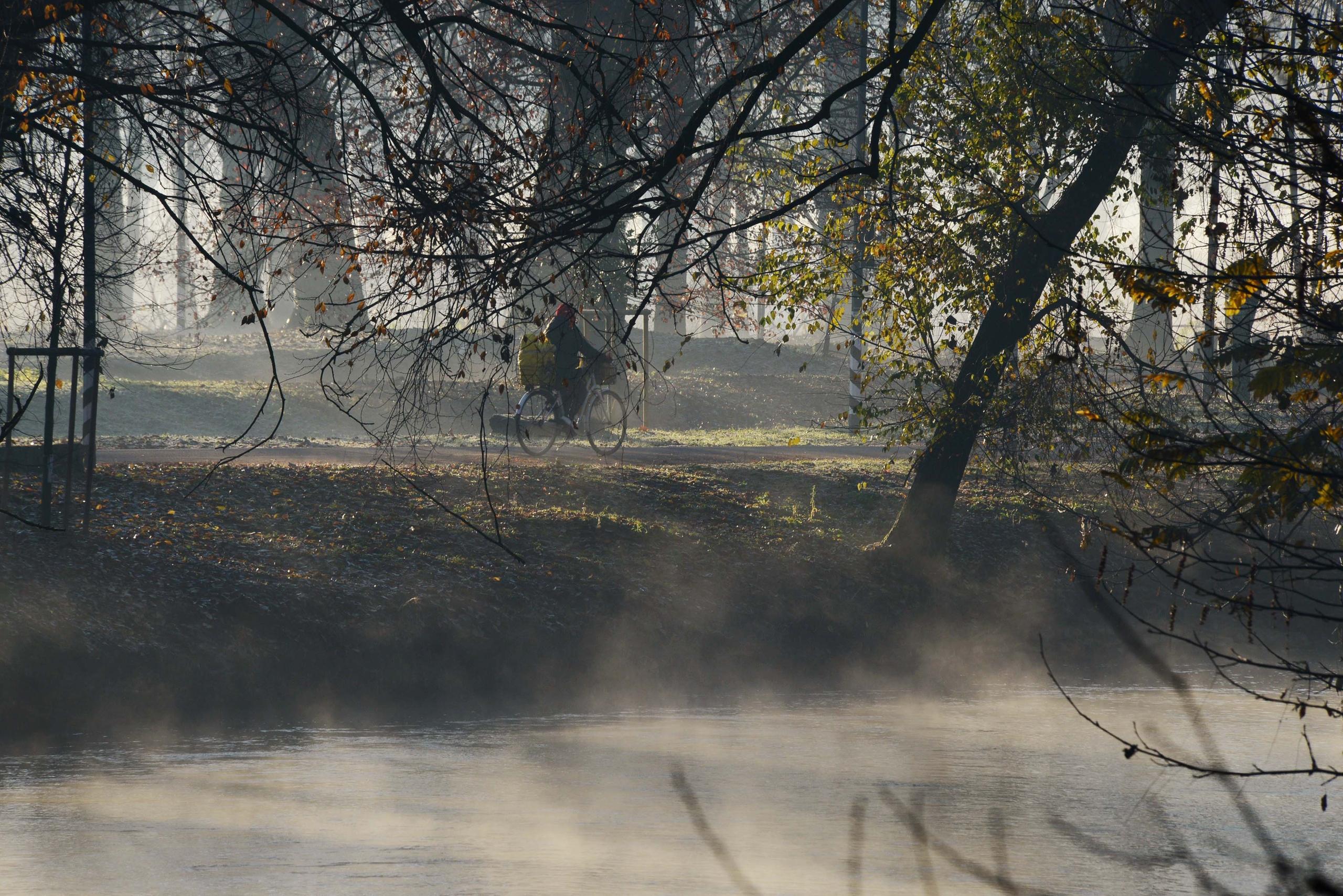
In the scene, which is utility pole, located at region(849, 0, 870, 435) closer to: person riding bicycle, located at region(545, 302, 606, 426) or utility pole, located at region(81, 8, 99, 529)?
person riding bicycle, located at region(545, 302, 606, 426)

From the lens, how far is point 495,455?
63.0 feet

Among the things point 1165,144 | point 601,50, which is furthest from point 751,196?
point 601,50

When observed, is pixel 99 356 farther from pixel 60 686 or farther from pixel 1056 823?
pixel 1056 823

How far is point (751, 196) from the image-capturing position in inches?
1373

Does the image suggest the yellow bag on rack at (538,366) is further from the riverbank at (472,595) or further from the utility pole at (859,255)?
the utility pole at (859,255)

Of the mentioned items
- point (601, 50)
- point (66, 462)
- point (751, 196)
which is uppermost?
point (751, 196)

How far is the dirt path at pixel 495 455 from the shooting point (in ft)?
60.2

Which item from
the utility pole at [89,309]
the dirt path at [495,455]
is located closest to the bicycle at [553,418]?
the dirt path at [495,455]

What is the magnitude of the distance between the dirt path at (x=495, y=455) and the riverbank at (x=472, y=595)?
42.5 inches

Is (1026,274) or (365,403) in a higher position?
(1026,274)

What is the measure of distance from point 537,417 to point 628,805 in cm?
1056

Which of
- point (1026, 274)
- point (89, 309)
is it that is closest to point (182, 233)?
point (89, 309)

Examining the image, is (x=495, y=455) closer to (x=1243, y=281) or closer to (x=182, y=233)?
(x=182, y=233)

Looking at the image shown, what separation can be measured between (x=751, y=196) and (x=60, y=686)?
25.5 m
